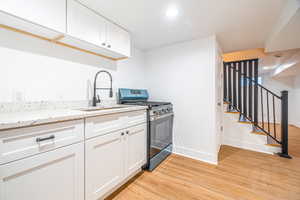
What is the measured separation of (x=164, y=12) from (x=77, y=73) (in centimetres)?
132

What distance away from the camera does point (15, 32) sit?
1278 millimetres

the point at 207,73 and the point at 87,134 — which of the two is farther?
the point at 207,73

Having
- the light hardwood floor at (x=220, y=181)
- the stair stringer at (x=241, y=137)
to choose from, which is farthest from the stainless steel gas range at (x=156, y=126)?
the stair stringer at (x=241, y=137)

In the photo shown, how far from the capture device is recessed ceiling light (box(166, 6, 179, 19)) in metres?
1.53

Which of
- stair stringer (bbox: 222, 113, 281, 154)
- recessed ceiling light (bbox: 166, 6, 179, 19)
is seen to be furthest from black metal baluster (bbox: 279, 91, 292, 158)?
recessed ceiling light (bbox: 166, 6, 179, 19)

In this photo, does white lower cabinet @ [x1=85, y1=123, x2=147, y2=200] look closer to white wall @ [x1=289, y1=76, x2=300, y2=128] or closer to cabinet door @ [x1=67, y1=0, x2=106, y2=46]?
cabinet door @ [x1=67, y1=0, x2=106, y2=46]

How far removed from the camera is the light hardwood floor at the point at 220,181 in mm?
1501

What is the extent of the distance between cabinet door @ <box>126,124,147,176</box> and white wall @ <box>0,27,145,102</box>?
0.81m

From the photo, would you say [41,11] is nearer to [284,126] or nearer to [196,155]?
[196,155]

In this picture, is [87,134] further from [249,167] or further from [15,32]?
[249,167]

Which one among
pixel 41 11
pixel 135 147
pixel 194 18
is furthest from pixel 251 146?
pixel 41 11

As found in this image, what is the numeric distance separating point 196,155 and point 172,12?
A: 7.28ft

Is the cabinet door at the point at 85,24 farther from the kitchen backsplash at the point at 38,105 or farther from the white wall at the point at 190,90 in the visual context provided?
the white wall at the point at 190,90

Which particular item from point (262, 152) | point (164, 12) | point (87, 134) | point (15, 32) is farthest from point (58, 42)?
point (262, 152)
